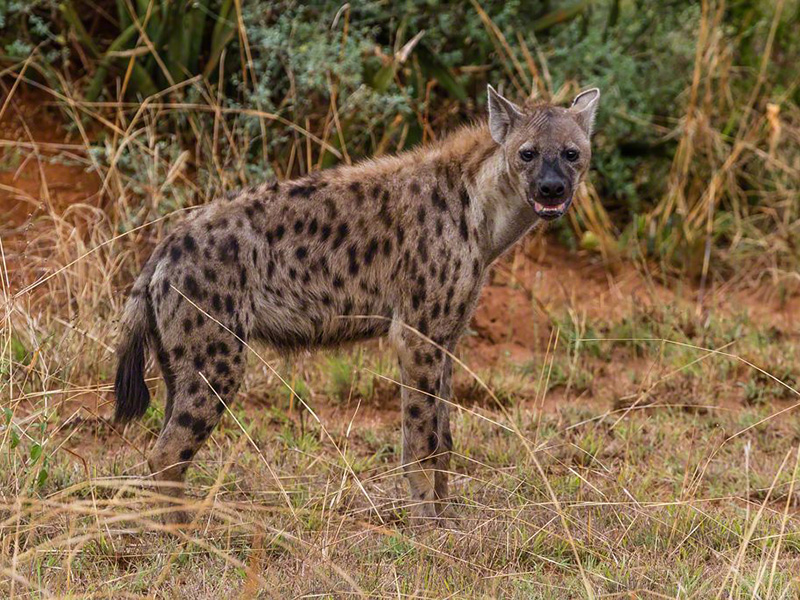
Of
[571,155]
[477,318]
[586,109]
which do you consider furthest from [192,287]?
[477,318]

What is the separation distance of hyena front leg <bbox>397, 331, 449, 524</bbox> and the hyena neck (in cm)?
47

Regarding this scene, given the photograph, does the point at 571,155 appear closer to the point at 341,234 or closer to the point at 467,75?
the point at 341,234

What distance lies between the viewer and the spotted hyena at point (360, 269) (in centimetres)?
406

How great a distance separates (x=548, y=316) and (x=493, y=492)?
195 centimetres

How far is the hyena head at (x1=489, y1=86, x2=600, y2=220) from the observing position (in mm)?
4266

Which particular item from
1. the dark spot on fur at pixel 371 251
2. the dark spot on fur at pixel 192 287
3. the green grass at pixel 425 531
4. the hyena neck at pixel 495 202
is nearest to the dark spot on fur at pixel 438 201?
the hyena neck at pixel 495 202

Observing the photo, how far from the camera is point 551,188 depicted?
4227 millimetres

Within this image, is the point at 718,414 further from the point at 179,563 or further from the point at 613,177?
the point at 179,563

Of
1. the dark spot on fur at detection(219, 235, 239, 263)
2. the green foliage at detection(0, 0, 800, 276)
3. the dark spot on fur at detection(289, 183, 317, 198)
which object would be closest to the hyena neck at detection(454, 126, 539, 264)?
the dark spot on fur at detection(289, 183, 317, 198)

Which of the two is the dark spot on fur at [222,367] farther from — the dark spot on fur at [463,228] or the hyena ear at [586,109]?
the hyena ear at [586,109]

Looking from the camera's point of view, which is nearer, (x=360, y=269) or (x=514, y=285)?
(x=360, y=269)

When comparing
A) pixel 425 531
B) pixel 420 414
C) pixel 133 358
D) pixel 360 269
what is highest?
pixel 360 269

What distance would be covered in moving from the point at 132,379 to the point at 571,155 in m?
1.77

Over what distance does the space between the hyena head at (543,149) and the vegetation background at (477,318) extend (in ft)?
1.92
